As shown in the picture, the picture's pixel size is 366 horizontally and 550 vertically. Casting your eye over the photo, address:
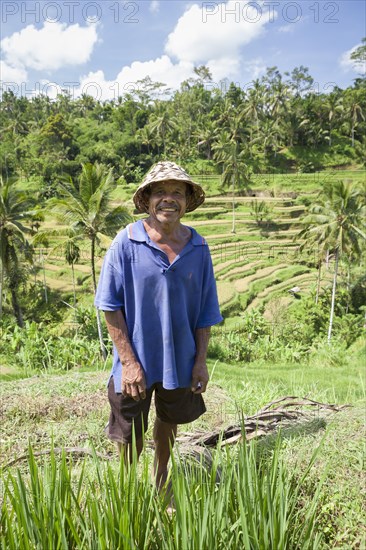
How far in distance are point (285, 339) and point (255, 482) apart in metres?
17.0

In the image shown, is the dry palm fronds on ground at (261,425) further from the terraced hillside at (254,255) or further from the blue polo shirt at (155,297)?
the terraced hillside at (254,255)

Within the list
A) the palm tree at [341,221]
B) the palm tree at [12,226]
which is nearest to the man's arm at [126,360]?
the palm tree at [12,226]

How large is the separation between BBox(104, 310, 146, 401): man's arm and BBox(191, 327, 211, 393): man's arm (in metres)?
0.22

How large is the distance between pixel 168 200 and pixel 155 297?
1.28 feet

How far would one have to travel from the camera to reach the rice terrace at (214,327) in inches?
47.5

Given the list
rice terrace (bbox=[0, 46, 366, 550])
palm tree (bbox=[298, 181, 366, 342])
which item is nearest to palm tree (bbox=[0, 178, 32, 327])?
rice terrace (bbox=[0, 46, 366, 550])

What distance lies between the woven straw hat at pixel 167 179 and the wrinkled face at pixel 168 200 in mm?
37

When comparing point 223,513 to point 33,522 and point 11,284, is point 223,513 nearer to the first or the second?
point 33,522

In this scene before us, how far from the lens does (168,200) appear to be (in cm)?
167

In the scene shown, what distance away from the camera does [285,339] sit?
17.6 m

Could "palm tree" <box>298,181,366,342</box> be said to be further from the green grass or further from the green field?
the green grass

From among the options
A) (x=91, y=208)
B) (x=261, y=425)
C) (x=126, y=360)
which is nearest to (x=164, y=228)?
(x=126, y=360)

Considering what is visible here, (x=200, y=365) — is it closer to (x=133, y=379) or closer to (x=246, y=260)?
(x=133, y=379)

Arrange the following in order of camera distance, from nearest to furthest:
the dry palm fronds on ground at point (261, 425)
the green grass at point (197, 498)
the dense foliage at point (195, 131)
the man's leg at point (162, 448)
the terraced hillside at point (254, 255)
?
1. the green grass at point (197, 498)
2. the man's leg at point (162, 448)
3. the dry palm fronds on ground at point (261, 425)
4. the terraced hillside at point (254, 255)
5. the dense foliage at point (195, 131)
